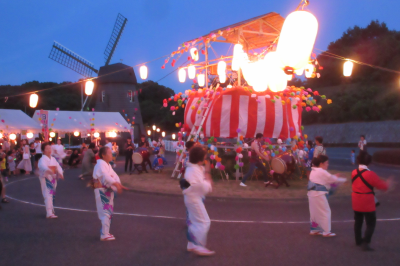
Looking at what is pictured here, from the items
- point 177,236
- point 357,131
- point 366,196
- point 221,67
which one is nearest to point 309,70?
point 221,67

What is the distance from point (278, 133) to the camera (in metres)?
13.6

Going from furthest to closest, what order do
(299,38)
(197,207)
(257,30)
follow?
(257,30)
(299,38)
(197,207)

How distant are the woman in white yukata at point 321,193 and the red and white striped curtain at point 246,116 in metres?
7.49

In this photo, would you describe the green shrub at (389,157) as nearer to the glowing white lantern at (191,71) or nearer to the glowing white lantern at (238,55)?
the glowing white lantern at (238,55)

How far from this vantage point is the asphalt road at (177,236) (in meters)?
4.80

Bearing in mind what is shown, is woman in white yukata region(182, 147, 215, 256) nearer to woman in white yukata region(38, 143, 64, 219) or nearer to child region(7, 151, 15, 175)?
woman in white yukata region(38, 143, 64, 219)

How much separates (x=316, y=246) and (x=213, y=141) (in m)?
8.22

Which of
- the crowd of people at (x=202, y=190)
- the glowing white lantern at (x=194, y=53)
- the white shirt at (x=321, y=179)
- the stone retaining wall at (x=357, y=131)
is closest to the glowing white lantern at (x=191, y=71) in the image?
the glowing white lantern at (x=194, y=53)

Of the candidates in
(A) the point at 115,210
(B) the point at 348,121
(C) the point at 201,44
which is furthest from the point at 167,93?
(A) the point at 115,210

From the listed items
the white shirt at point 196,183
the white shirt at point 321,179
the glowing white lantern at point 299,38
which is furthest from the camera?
the glowing white lantern at point 299,38

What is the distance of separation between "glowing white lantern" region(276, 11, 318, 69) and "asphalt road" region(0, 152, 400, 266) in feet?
10.9

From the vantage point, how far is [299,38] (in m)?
6.98

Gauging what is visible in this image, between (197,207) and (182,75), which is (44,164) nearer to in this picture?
(197,207)

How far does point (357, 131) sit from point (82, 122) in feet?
95.8
